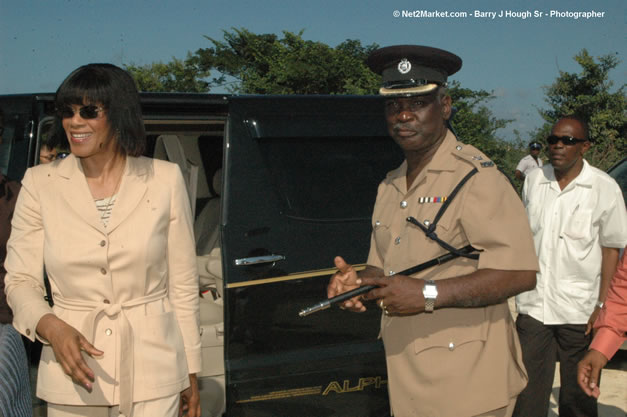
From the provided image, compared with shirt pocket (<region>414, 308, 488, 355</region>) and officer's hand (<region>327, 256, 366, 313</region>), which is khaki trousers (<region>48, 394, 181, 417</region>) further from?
shirt pocket (<region>414, 308, 488, 355</region>)

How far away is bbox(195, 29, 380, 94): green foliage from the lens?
98.9ft

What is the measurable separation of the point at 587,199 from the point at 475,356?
81.9 inches

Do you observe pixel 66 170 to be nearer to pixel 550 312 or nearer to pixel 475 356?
pixel 475 356

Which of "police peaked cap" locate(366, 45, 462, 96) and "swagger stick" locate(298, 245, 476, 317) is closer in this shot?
"swagger stick" locate(298, 245, 476, 317)

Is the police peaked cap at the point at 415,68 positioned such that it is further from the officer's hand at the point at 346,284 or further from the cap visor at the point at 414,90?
the officer's hand at the point at 346,284

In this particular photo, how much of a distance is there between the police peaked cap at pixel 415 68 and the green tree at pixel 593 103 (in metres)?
17.3

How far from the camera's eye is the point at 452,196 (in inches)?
83.1

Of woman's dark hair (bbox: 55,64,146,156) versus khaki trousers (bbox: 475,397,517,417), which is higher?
woman's dark hair (bbox: 55,64,146,156)

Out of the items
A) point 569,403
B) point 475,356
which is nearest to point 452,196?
point 475,356

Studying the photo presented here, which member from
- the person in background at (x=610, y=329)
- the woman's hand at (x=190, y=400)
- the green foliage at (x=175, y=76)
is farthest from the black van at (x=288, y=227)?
the green foliage at (x=175, y=76)

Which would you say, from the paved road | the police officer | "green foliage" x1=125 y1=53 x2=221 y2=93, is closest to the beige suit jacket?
the police officer

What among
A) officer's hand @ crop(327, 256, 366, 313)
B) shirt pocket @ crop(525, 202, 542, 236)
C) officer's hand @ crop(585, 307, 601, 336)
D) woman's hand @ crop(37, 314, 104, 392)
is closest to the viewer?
woman's hand @ crop(37, 314, 104, 392)

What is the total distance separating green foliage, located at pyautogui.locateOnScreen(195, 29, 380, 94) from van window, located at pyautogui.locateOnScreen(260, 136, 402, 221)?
2380 cm

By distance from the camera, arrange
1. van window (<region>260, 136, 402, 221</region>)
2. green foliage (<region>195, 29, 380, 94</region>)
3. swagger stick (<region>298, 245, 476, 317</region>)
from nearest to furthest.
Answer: swagger stick (<region>298, 245, 476, 317</region>) → van window (<region>260, 136, 402, 221</region>) → green foliage (<region>195, 29, 380, 94</region>)
